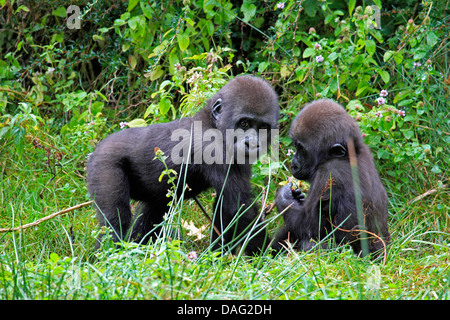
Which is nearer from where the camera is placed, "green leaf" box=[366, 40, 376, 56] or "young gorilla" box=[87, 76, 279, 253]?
"young gorilla" box=[87, 76, 279, 253]

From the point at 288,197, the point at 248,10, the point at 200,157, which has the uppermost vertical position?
the point at 248,10

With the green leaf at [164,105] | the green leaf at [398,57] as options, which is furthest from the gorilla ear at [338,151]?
the green leaf at [164,105]

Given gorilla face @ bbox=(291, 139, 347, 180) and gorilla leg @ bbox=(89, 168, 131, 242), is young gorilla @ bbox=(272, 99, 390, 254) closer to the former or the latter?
gorilla face @ bbox=(291, 139, 347, 180)

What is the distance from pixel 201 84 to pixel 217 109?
1.85ft

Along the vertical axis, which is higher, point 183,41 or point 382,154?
point 183,41

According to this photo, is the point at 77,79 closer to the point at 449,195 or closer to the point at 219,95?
the point at 219,95

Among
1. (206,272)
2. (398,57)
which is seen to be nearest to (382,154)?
(398,57)

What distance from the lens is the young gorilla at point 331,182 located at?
4301 mm

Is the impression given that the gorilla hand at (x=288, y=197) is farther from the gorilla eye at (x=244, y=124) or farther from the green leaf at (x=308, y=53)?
the green leaf at (x=308, y=53)

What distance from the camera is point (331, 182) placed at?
4195mm

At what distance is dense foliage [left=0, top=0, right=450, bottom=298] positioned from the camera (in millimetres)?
5227

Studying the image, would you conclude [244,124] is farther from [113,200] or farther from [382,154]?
[382,154]

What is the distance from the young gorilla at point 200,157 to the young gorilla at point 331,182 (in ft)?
1.16
